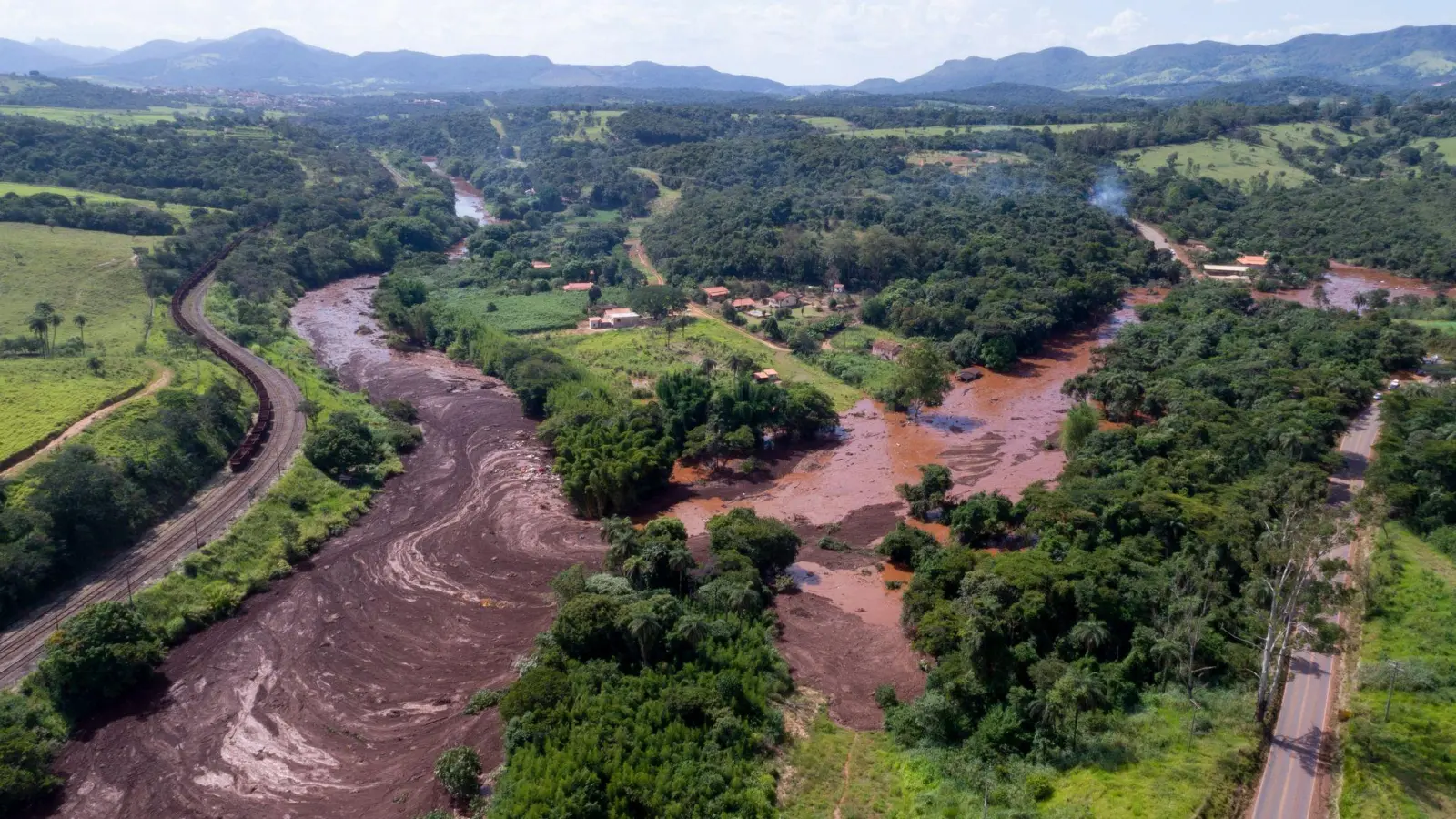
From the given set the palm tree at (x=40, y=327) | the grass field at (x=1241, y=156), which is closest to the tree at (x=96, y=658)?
the palm tree at (x=40, y=327)

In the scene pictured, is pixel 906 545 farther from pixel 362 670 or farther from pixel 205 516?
pixel 205 516

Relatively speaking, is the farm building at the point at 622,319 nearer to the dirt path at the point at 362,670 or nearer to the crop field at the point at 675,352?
the crop field at the point at 675,352

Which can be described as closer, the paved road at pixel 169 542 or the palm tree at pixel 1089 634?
the palm tree at pixel 1089 634

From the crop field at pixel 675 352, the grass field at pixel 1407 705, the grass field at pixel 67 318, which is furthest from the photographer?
the crop field at pixel 675 352

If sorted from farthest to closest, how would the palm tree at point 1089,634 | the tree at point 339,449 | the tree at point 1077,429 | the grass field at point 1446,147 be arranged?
the grass field at point 1446,147 → the tree at point 1077,429 → the tree at point 339,449 → the palm tree at point 1089,634

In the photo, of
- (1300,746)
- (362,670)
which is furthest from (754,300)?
(1300,746)

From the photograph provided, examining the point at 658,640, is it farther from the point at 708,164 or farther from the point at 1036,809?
the point at 708,164
